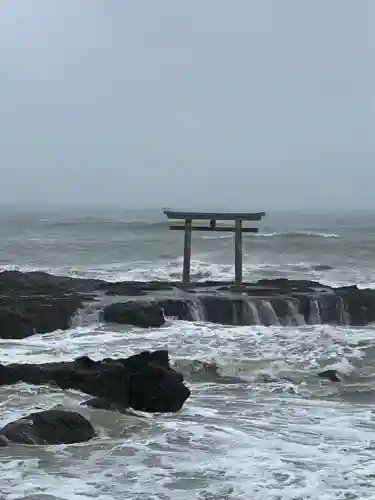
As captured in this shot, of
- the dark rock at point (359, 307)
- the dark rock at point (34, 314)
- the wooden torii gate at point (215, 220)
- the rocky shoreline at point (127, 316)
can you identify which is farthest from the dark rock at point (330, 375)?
the wooden torii gate at point (215, 220)

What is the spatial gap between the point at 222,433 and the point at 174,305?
7543 millimetres

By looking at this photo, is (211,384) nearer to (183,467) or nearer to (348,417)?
(348,417)

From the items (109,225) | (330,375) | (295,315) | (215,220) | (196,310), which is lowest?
(330,375)

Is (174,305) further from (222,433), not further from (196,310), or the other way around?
(222,433)

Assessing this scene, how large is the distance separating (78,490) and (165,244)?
39.4 m

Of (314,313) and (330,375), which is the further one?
(314,313)

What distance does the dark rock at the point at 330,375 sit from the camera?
444 inches

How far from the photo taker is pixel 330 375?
448 inches

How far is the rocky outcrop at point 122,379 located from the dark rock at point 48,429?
1.31 metres

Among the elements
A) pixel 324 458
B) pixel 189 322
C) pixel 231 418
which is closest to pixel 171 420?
pixel 231 418

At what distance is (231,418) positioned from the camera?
8.91m

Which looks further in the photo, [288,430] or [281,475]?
[288,430]

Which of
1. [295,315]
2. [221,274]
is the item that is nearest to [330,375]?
[295,315]

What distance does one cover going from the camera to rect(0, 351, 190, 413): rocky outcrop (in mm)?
9227
